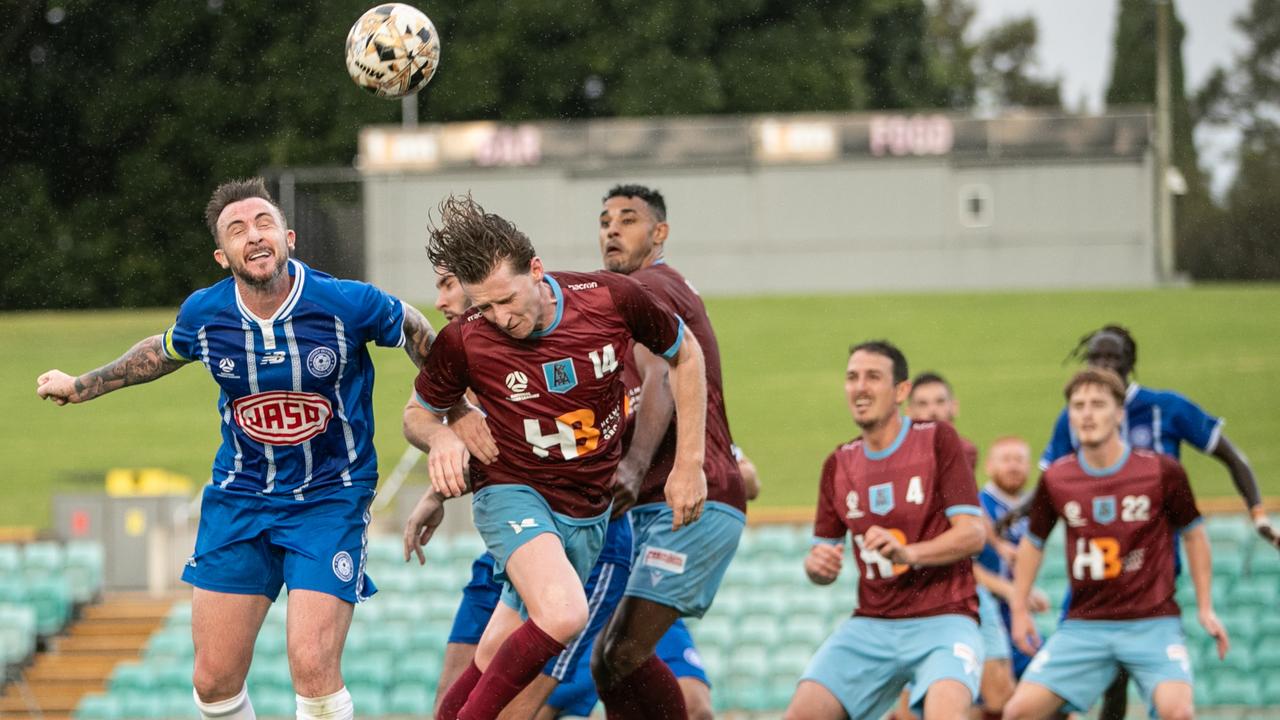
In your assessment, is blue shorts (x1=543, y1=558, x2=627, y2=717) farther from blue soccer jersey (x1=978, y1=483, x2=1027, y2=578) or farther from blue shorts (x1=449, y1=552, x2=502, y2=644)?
blue soccer jersey (x1=978, y1=483, x2=1027, y2=578)

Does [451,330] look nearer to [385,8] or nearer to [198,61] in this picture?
[385,8]

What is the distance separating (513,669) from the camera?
16.6ft

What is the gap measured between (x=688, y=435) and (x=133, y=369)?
2.09 meters

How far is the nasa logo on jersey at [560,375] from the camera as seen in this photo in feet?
17.5

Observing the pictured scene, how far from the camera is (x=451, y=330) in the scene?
5.33 meters

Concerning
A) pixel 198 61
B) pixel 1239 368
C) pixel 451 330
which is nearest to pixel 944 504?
pixel 451 330

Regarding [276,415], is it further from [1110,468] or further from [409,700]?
[409,700]

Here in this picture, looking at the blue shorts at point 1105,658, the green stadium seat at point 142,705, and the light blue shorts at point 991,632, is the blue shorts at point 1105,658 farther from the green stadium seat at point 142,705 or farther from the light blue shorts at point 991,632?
the green stadium seat at point 142,705

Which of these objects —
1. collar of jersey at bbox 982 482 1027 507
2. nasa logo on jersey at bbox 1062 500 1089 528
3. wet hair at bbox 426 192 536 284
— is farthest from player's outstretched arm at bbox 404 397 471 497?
collar of jersey at bbox 982 482 1027 507

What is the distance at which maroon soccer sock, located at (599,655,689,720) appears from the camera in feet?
19.4

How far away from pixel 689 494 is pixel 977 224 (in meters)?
35.9

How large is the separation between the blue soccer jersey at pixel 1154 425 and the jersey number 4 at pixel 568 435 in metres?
3.62

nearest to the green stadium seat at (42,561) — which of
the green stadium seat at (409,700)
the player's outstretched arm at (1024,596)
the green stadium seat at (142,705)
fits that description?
the green stadium seat at (142,705)

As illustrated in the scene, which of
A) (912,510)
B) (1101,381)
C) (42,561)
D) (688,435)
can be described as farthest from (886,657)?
(42,561)
